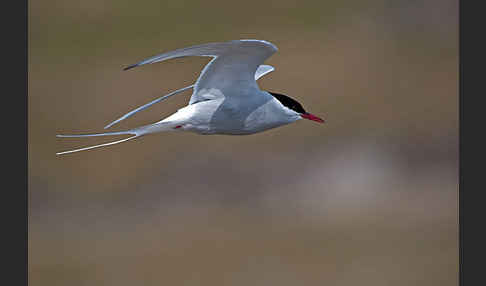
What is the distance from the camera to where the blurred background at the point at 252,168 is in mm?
10430

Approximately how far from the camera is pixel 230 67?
3.89 m

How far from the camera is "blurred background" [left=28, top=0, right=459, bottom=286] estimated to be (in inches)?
411

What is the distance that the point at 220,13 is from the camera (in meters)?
11.8

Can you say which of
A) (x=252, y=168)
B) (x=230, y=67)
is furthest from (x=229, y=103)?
(x=252, y=168)

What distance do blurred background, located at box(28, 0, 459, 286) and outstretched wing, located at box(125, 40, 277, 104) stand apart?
5676 millimetres

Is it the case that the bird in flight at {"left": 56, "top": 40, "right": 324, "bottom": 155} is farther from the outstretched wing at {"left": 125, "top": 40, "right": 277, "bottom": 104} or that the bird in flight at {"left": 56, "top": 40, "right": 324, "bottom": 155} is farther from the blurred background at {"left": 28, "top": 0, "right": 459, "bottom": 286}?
the blurred background at {"left": 28, "top": 0, "right": 459, "bottom": 286}

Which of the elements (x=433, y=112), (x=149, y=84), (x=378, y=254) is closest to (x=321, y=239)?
(x=378, y=254)

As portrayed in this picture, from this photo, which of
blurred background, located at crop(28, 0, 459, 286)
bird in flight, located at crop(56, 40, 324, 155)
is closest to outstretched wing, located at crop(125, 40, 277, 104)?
bird in flight, located at crop(56, 40, 324, 155)

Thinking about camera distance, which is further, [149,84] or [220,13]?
[220,13]

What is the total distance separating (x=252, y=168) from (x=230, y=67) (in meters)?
6.55

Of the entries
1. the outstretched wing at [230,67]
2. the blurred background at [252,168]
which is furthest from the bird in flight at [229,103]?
the blurred background at [252,168]

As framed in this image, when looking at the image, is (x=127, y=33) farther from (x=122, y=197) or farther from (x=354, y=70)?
(x=354, y=70)

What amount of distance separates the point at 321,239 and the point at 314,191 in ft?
2.44

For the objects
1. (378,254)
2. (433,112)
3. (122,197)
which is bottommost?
(378,254)
